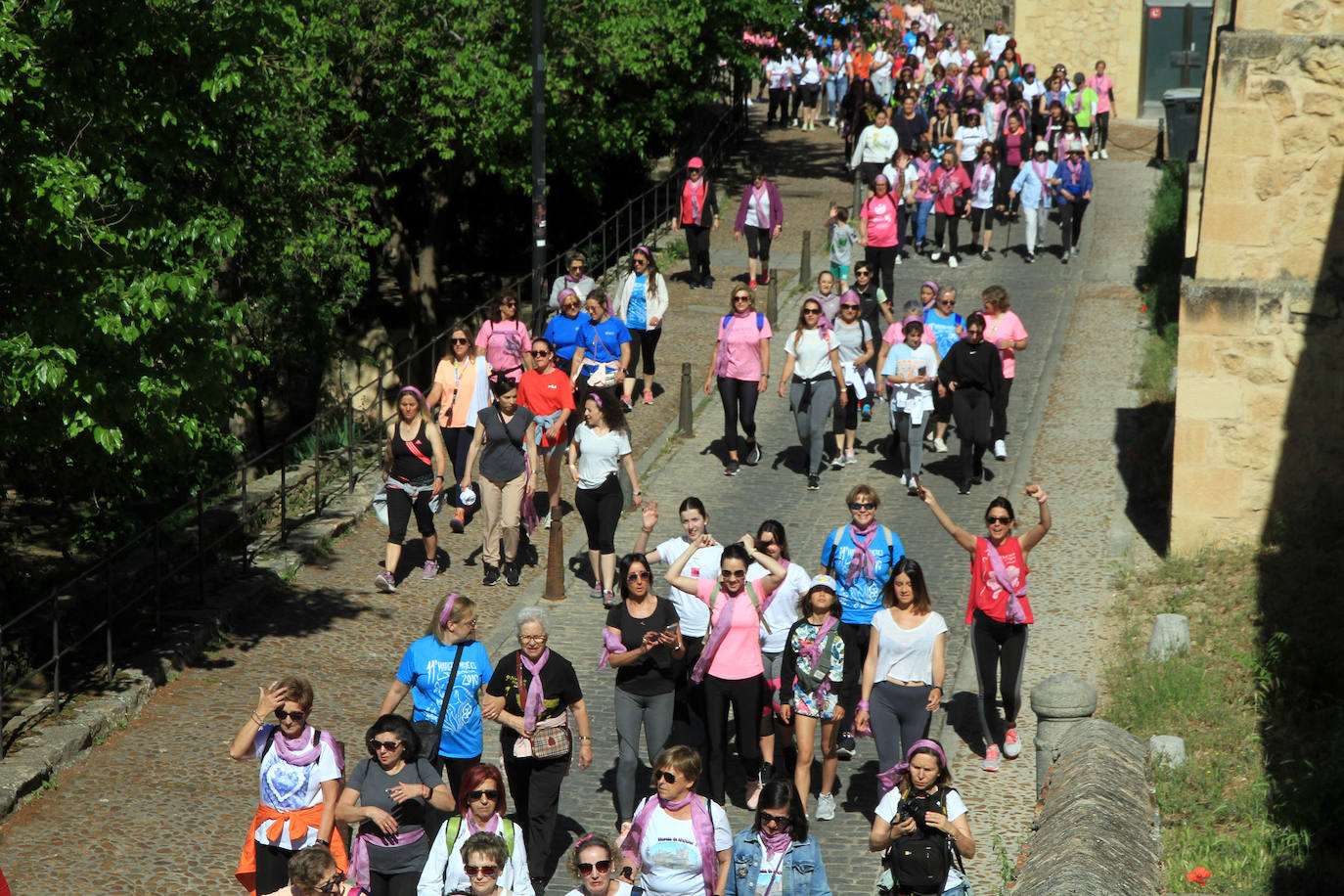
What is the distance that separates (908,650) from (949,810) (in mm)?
2246

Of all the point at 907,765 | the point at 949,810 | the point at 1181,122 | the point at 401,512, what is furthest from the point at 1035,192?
the point at 949,810

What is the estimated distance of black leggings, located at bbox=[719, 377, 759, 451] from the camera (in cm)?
1592

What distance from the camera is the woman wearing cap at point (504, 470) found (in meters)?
13.3

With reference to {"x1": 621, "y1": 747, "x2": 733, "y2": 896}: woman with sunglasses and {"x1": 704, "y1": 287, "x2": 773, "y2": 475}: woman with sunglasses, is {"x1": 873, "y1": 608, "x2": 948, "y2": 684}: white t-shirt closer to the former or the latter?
{"x1": 621, "y1": 747, "x2": 733, "y2": 896}: woman with sunglasses

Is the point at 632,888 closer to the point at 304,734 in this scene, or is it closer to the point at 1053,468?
the point at 304,734

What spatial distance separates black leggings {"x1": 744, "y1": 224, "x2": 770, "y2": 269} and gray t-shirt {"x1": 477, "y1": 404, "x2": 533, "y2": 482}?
9.13 meters

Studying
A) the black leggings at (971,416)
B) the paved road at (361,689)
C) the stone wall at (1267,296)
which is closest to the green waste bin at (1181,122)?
the paved road at (361,689)

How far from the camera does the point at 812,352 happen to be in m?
15.5

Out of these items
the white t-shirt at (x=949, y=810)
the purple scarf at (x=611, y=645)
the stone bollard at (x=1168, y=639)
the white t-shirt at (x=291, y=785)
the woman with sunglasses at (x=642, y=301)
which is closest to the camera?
the white t-shirt at (x=949, y=810)

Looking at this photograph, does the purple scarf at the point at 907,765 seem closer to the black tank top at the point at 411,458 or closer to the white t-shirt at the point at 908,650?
the white t-shirt at the point at 908,650

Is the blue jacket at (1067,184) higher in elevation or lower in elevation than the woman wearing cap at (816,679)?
higher

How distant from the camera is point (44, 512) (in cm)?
1633

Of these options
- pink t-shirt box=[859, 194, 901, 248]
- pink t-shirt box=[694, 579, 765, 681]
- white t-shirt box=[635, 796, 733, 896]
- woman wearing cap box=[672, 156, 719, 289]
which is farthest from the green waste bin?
white t-shirt box=[635, 796, 733, 896]

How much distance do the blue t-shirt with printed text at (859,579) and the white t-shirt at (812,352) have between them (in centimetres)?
492
